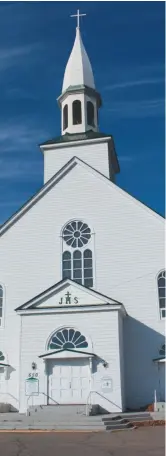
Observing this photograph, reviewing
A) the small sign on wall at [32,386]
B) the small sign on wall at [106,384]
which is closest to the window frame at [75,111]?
the small sign on wall at [32,386]

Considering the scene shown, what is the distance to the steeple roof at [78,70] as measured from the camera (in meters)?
29.2

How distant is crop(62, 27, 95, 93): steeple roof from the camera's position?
29234 millimetres

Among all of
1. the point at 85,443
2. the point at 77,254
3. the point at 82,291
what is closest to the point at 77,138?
the point at 77,254

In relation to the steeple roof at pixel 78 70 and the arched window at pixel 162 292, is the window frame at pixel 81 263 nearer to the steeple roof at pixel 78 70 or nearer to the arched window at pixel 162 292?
the arched window at pixel 162 292

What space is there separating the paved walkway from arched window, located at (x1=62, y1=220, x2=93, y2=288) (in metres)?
8.22

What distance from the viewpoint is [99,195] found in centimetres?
2341

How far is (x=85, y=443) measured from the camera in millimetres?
12891

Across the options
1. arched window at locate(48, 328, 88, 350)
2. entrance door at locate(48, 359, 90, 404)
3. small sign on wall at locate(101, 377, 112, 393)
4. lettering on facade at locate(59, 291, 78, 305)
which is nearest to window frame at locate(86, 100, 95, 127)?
lettering on facade at locate(59, 291, 78, 305)

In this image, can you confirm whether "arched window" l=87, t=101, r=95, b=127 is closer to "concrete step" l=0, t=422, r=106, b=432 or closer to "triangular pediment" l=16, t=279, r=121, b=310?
"triangular pediment" l=16, t=279, r=121, b=310

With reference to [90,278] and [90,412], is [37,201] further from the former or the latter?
[90,412]

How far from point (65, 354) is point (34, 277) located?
462 centimetres

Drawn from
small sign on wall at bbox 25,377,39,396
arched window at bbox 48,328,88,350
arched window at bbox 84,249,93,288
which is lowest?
small sign on wall at bbox 25,377,39,396

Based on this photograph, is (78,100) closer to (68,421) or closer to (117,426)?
(68,421)

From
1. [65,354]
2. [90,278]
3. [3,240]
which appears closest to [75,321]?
[65,354]
